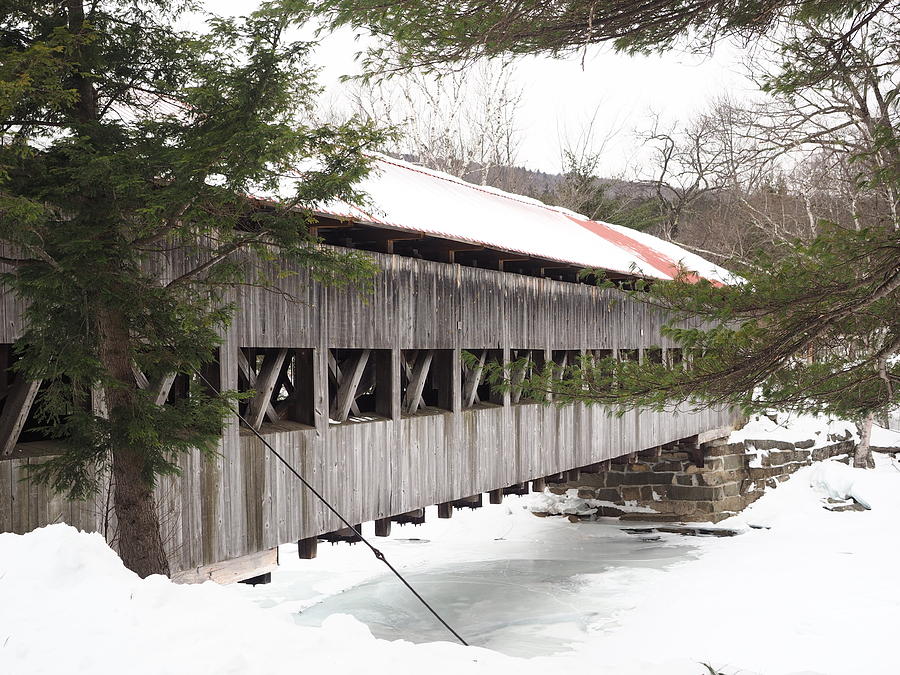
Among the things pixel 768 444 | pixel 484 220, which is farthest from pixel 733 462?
pixel 484 220

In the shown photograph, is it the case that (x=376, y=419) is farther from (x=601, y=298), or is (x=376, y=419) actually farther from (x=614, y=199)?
(x=614, y=199)

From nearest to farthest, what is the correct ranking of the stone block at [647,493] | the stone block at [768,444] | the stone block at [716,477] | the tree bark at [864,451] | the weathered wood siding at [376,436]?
1. the weathered wood siding at [376,436]
2. the stone block at [716,477]
3. the stone block at [647,493]
4. the stone block at [768,444]
5. the tree bark at [864,451]

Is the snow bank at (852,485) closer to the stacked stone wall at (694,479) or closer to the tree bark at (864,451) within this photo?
the stacked stone wall at (694,479)

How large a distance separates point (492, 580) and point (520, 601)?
121 cm

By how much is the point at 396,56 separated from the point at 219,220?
1469mm

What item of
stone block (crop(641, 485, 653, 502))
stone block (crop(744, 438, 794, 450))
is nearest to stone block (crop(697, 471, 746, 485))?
stone block (crop(744, 438, 794, 450))

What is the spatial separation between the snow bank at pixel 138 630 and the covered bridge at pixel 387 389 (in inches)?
40.0

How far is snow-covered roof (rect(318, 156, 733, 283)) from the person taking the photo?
7.23 meters

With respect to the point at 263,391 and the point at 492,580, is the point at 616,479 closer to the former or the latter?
the point at 492,580

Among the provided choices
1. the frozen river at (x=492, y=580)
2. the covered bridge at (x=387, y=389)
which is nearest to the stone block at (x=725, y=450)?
the frozen river at (x=492, y=580)

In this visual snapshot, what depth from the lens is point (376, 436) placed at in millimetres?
7430

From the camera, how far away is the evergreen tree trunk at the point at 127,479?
4523 mm

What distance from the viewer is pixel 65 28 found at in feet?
13.2

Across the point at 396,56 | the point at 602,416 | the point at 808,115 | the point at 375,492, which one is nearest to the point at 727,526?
the point at 602,416
